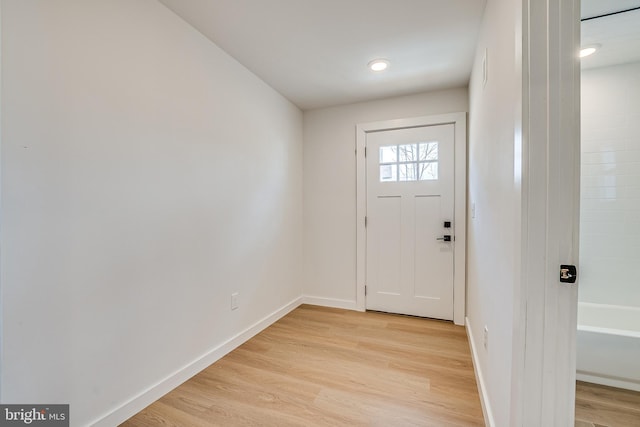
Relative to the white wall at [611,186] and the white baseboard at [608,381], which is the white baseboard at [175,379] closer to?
the white baseboard at [608,381]

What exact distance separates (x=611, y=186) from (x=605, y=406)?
1.67 m

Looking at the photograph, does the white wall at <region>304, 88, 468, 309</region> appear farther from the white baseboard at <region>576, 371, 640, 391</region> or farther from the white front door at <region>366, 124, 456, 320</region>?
the white baseboard at <region>576, 371, 640, 391</region>

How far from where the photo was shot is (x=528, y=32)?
864 mm

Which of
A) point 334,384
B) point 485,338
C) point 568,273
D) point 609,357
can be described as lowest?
point 334,384

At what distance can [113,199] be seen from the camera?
1.38 meters

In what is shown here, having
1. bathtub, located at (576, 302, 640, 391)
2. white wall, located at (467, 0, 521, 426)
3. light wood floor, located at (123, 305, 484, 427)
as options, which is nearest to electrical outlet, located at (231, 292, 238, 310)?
light wood floor, located at (123, 305, 484, 427)

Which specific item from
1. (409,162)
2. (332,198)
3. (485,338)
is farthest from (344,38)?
(485,338)

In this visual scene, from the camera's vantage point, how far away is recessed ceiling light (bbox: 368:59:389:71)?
2.21 metres

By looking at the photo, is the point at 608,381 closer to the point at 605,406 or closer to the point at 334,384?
the point at 605,406

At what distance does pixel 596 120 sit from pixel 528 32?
210 centimetres

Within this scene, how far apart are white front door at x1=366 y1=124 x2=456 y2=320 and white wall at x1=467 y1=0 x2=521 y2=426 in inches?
38.4

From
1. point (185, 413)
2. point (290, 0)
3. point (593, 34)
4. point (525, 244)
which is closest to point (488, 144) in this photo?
point (525, 244)

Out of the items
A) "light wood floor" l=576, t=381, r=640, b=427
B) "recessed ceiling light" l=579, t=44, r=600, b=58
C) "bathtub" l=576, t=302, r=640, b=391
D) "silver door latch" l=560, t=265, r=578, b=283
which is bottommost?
"light wood floor" l=576, t=381, r=640, b=427

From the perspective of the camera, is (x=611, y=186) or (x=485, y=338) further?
(x=611, y=186)
